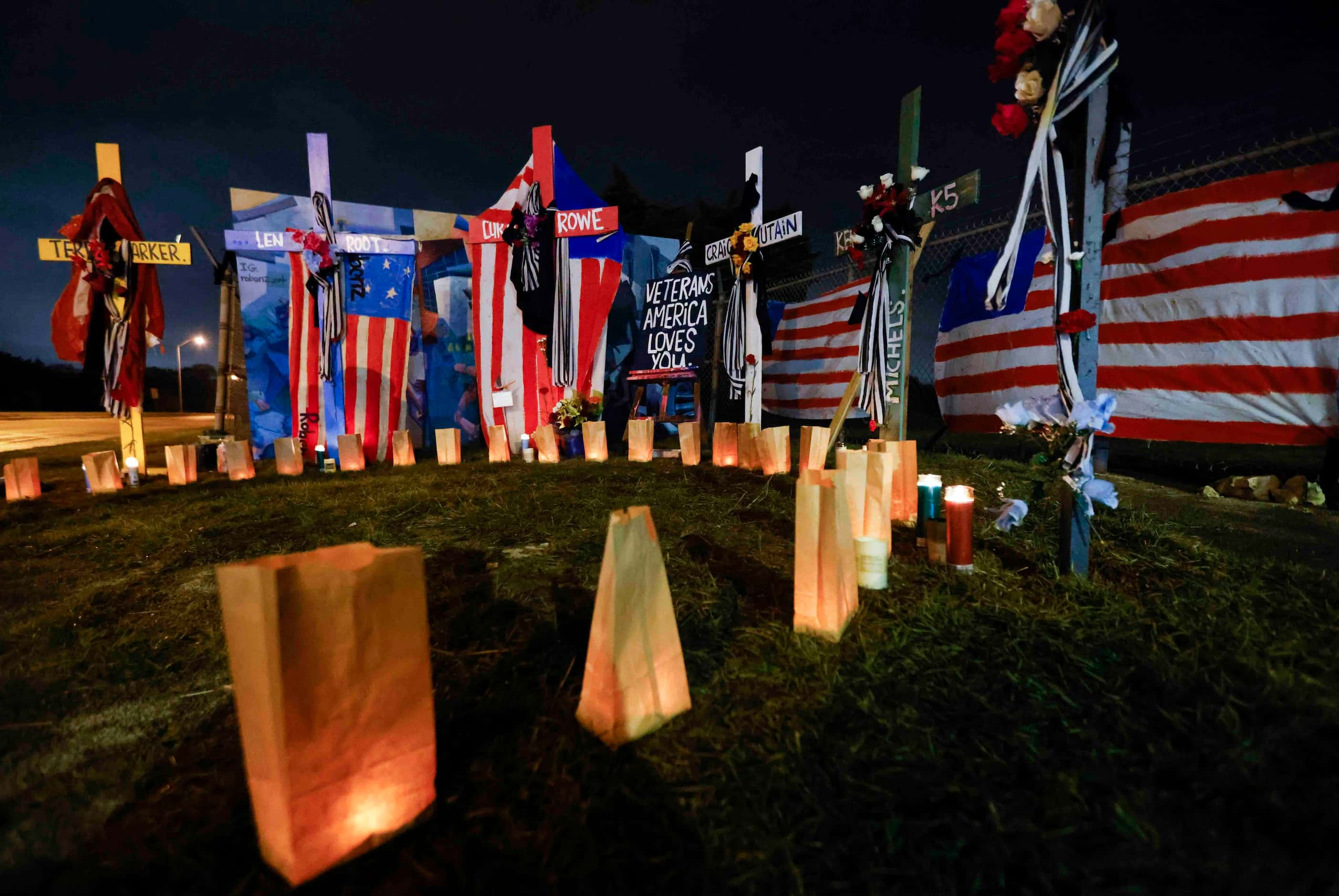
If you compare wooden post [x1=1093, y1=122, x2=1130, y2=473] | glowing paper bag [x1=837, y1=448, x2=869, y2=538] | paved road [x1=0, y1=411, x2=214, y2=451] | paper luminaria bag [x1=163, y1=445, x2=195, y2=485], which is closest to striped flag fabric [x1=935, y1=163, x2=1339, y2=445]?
wooden post [x1=1093, y1=122, x2=1130, y2=473]

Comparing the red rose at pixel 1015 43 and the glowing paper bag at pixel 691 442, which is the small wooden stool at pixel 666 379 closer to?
the glowing paper bag at pixel 691 442

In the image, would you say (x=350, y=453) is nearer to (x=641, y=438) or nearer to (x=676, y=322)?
(x=641, y=438)

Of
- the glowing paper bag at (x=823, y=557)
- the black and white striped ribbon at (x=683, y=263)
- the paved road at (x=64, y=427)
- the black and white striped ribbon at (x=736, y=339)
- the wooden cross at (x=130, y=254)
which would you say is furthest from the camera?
the paved road at (x=64, y=427)

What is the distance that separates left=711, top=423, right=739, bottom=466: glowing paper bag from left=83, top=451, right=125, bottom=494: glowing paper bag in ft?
18.1

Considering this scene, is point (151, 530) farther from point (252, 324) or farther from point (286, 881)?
point (252, 324)

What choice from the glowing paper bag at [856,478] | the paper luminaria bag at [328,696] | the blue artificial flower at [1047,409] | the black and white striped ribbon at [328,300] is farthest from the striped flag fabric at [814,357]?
the paper luminaria bag at [328,696]

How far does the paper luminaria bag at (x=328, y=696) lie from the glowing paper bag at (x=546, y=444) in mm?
5454

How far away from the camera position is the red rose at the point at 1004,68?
244cm

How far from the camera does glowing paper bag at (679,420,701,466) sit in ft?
18.5

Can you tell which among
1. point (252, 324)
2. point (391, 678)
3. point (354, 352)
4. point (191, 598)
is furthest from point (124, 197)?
point (391, 678)

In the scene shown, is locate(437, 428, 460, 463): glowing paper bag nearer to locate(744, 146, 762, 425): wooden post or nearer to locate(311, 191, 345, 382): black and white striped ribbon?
locate(311, 191, 345, 382): black and white striped ribbon

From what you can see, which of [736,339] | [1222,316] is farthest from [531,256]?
[1222,316]

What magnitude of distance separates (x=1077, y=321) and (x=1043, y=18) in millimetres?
1263

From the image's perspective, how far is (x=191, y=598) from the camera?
7.95ft
